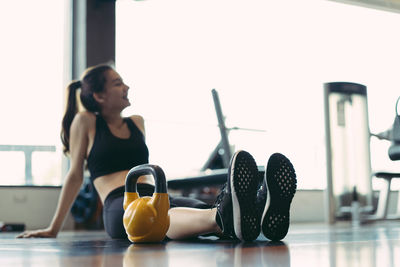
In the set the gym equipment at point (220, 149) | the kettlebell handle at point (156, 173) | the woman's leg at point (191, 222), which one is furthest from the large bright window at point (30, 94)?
the kettlebell handle at point (156, 173)

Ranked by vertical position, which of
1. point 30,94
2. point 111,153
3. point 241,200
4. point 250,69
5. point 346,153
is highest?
point 250,69

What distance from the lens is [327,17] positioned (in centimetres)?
541

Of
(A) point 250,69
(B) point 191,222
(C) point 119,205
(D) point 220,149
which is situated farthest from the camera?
(A) point 250,69

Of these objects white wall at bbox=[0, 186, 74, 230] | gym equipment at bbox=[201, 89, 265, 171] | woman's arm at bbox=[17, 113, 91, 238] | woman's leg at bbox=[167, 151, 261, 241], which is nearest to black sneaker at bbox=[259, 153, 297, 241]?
woman's leg at bbox=[167, 151, 261, 241]

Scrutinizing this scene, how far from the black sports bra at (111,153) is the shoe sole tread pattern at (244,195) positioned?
0.68 m

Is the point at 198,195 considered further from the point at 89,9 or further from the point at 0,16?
the point at 0,16

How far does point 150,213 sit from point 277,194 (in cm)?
40

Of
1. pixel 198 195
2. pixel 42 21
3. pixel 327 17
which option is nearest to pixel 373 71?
pixel 327 17

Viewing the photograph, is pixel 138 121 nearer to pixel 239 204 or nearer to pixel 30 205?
pixel 239 204

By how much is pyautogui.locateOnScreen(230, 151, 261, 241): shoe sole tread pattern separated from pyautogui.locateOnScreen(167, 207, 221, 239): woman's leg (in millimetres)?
137

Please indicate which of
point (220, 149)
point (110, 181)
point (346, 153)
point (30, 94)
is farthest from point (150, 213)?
point (346, 153)

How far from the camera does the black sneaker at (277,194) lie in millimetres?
1586

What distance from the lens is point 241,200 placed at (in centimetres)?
154

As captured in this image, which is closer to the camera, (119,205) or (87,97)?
(119,205)
